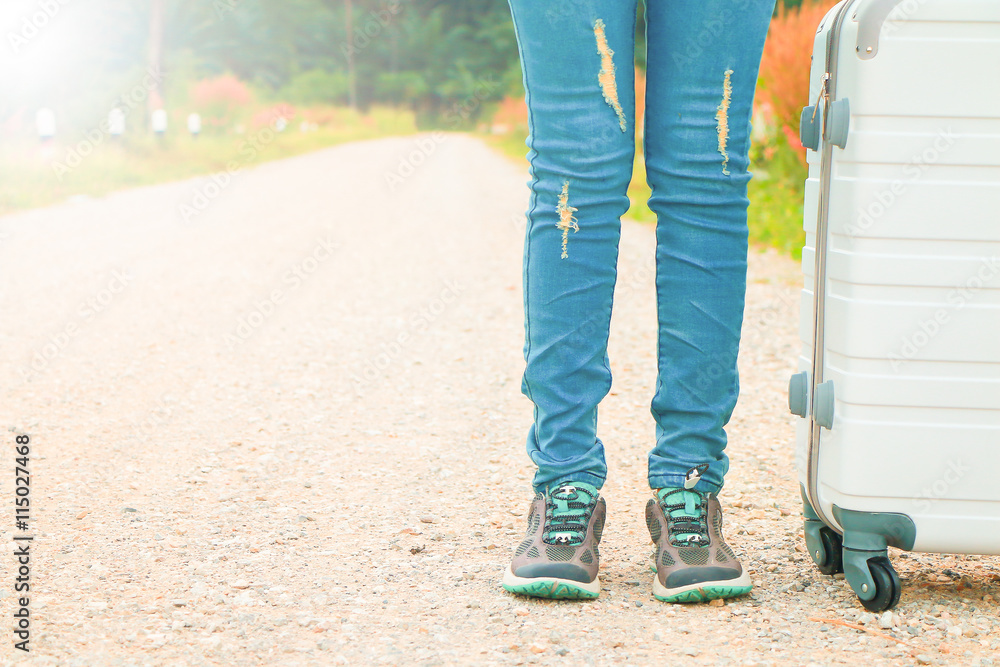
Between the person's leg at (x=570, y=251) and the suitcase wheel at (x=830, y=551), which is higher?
the person's leg at (x=570, y=251)

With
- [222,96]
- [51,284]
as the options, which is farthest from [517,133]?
[51,284]

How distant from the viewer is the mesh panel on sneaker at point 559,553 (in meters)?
1.31

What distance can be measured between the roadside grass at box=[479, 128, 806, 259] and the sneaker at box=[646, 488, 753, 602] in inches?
141

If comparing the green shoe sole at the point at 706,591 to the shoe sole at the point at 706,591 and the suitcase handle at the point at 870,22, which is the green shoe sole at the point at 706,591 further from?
the suitcase handle at the point at 870,22

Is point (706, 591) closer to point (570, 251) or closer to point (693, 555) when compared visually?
point (693, 555)

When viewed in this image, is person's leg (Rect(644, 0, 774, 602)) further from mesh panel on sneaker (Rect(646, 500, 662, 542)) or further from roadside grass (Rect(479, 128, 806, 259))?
roadside grass (Rect(479, 128, 806, 259))

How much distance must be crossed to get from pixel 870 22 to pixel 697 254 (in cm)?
37

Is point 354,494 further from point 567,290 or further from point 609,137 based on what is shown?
point 609,137

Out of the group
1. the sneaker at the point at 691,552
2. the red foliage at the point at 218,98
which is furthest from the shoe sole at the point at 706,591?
the red foliage at the point at 218,98

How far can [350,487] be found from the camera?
5.95 feet

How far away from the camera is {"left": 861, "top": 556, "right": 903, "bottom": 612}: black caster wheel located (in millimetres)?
1217

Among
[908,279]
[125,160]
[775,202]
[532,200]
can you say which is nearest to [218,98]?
[125,160]

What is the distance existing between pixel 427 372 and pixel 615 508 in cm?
115

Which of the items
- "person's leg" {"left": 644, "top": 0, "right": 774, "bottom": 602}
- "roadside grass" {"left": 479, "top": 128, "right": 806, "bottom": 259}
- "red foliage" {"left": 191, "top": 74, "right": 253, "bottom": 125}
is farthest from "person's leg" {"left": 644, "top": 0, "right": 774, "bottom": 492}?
"red foliage" {"left": 191, "top": 74, "right": 253, "bottom": 125}
